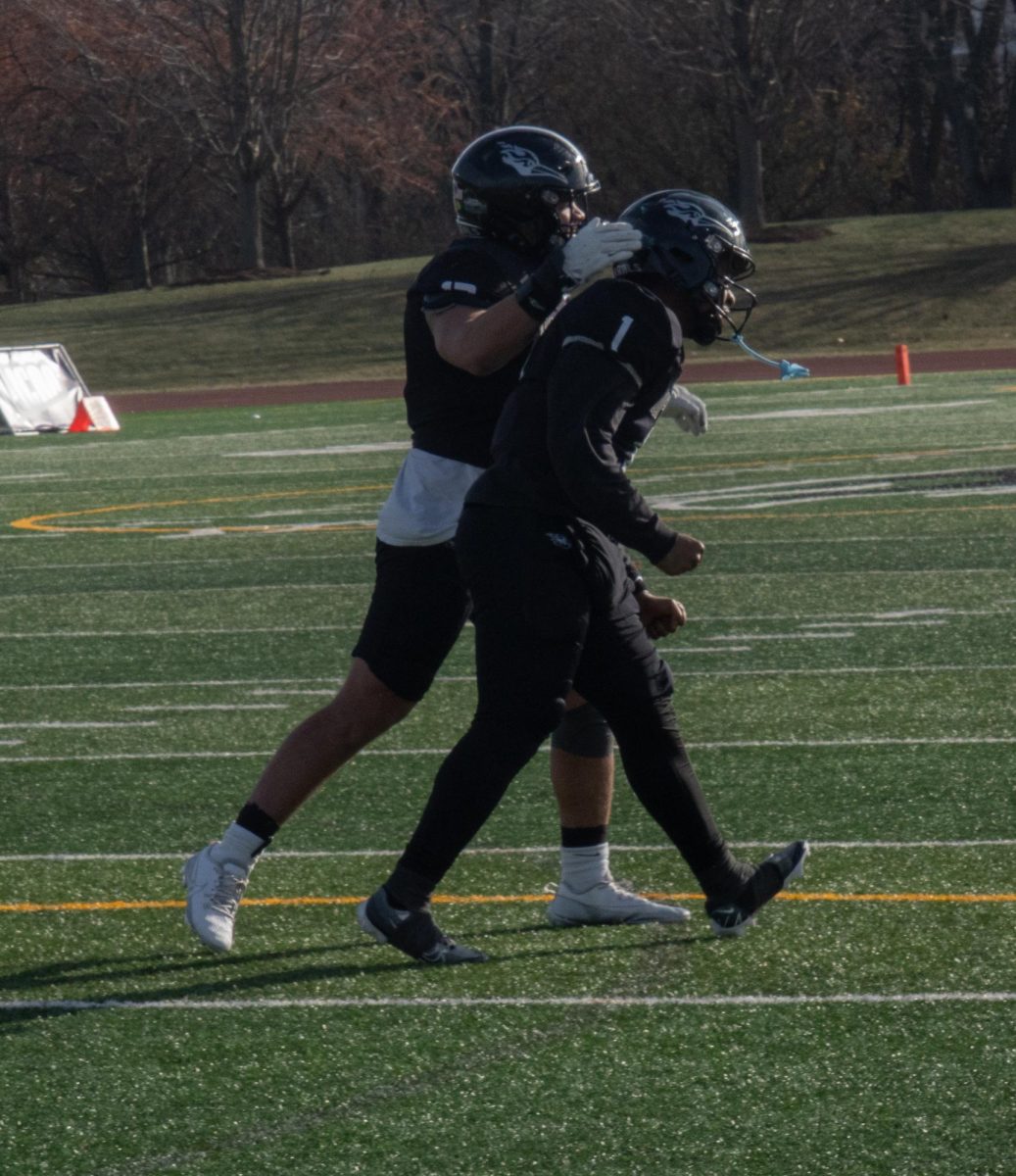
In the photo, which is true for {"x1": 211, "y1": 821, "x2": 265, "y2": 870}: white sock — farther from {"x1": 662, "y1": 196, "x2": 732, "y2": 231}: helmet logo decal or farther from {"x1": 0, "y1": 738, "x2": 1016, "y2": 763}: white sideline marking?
{"x1": 0, "y1": 738, "x2": 1016, "y2": 763}: white sideline marking

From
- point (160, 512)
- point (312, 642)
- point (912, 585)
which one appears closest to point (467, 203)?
point (312, 642)

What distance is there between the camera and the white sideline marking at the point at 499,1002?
4738mm

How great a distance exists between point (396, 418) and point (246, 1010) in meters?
25.4

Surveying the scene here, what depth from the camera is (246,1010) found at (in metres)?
4.86

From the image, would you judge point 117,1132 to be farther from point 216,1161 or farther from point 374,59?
point 374,59

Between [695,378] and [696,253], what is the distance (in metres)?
34.1

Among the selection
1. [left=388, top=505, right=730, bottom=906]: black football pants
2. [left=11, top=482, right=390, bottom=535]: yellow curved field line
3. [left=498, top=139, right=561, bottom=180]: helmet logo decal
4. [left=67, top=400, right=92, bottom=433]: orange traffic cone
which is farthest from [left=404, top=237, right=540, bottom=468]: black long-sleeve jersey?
[left=67, top=400, right=92, bottom=433]: orange traffic cone

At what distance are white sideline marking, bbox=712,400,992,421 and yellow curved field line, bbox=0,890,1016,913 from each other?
2034 centimetres

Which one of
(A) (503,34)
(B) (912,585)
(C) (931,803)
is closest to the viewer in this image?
(C) (931,803)

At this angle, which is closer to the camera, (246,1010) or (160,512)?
(246,1010)

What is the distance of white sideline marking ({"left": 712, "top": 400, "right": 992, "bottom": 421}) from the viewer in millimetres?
26234

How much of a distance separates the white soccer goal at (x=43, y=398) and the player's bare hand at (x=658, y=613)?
25.6m

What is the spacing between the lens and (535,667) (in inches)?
195

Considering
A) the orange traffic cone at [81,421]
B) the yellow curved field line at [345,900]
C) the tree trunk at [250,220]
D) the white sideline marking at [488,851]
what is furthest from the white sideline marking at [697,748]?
the tree trunk at [250,220]
